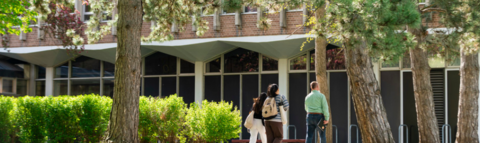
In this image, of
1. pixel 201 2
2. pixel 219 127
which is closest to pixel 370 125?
pixel 219 127

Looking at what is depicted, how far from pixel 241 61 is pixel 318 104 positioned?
828 cm

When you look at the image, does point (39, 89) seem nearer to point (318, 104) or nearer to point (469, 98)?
point (318, 104)

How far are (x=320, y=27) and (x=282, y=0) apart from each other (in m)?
1.30

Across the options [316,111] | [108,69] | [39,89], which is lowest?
[316,111]

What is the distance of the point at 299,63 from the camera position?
55.6 ft

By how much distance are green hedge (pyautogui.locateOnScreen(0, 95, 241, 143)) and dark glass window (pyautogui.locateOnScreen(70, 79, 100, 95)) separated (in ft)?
24.6

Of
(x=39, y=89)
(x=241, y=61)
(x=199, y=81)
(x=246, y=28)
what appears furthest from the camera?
(x=39, y=89)

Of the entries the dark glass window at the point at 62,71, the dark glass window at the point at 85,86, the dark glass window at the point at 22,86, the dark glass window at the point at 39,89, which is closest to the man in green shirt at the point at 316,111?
the dark glass window at the point at 85,86

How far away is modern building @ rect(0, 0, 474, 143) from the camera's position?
1567 centimetres

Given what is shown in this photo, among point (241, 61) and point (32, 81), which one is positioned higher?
point (241, 61)

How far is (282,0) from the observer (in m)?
9.17

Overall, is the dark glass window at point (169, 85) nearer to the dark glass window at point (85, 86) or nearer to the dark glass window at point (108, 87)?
the dark glass window at point (108, 87)

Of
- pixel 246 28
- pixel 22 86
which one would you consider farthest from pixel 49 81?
pixel 246 28

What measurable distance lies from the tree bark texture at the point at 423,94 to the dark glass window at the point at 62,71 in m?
14.8
